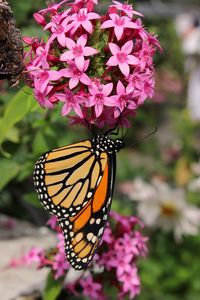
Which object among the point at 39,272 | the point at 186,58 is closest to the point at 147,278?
the point at 39,272

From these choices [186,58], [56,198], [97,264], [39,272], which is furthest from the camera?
[186,58]

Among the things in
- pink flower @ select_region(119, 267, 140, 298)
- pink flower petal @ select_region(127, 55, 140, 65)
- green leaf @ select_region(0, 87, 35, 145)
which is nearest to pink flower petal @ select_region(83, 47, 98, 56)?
pink flower petal @ select_region(127, 55, 140, 65)

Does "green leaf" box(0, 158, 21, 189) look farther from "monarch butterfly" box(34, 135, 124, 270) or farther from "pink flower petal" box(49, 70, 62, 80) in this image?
"pink flower petal" box(49, 70, 62, 80)

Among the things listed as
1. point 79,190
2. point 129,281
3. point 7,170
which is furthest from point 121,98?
point 7,170

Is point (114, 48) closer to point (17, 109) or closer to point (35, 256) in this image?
point (17, 109)

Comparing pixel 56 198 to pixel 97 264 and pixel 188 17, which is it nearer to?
pixel 97 264

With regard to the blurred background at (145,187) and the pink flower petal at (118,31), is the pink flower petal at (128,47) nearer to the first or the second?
the pink flower petal at (118,31)
